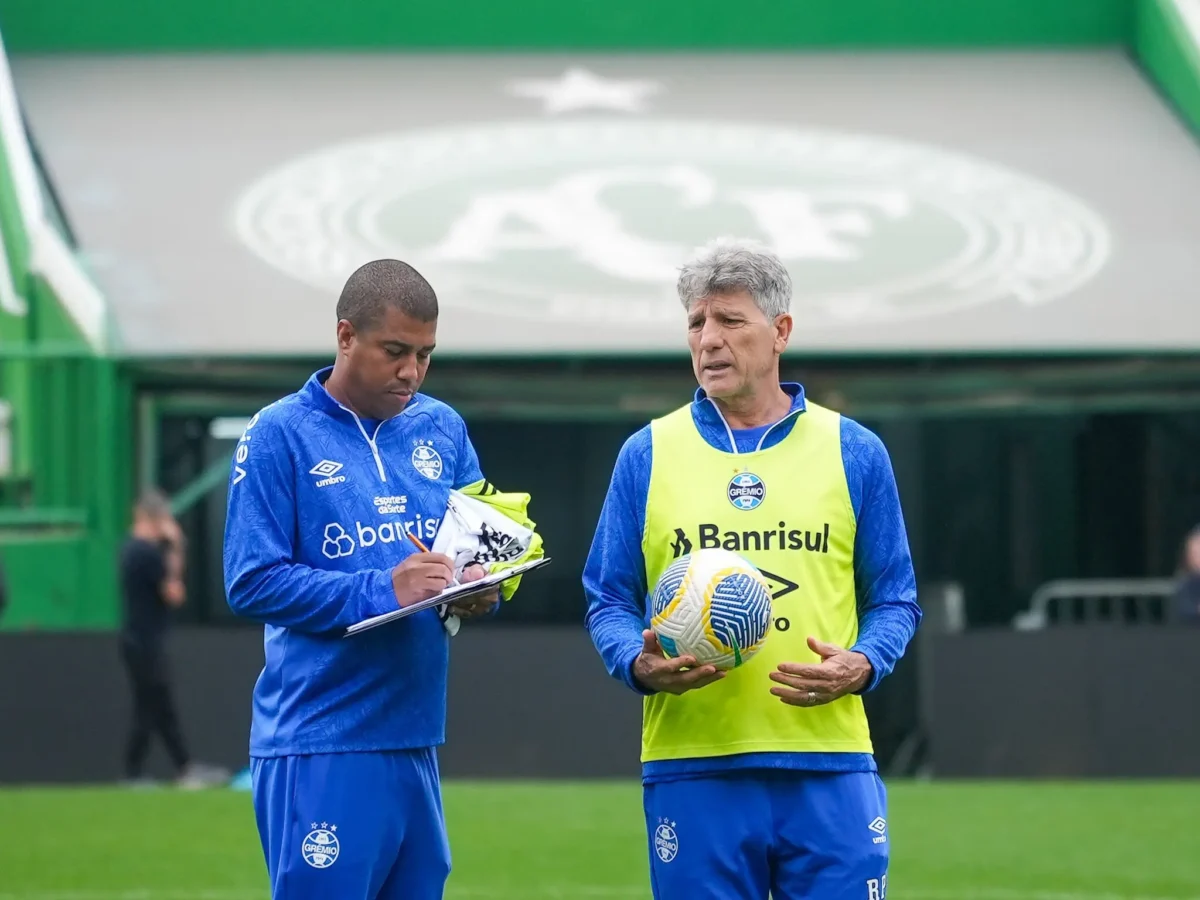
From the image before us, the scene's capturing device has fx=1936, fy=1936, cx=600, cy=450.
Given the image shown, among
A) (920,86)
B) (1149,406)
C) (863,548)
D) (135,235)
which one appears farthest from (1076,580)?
(863,548)

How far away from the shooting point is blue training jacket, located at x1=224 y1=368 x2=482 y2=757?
12.9 ft

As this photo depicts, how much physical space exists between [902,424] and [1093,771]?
406 cm

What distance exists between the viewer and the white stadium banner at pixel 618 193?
14.2 m

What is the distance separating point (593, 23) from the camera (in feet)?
59.9

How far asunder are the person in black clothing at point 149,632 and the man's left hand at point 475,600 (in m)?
8.98

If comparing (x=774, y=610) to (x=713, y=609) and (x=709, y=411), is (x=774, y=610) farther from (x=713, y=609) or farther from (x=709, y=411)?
(x=709, y=411)

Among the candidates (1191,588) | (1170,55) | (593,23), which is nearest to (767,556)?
(1191,588)

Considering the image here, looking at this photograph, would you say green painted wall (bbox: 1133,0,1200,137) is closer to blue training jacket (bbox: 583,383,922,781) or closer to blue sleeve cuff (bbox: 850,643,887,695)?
blue training jacket (bbox: 583,383,922,781)

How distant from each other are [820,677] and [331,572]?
1.01 meters

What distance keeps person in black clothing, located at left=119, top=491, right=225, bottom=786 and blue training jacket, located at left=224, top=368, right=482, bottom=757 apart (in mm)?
8807

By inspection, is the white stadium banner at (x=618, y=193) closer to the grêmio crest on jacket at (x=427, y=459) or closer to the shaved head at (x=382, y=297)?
the grêmio crest on jacket at (x=427, y=459)

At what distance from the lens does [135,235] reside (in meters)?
15.0

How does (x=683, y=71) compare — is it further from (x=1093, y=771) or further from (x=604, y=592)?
(x=604, y=592)

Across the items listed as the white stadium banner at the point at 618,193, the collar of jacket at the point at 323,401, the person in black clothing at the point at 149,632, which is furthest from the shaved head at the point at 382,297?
the white stadium banner at the point at 618,193
